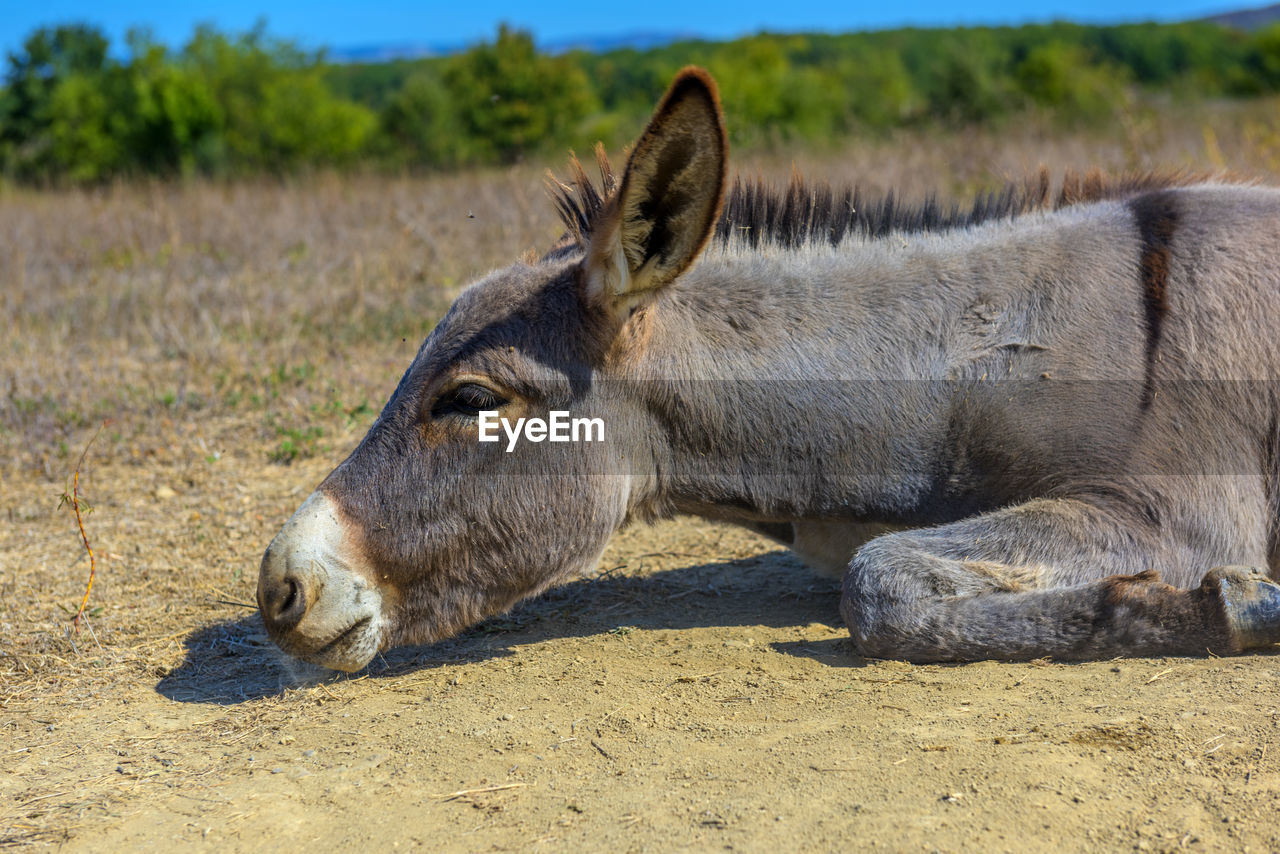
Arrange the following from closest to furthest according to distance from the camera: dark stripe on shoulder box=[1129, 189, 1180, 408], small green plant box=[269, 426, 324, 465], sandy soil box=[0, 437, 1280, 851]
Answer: sandy soil box=[0, 437, 1280, 851]
dark stripe on shoulder box=[1129, 189, 1180, 408]
small green plant box=[269, 426, 324, 465]

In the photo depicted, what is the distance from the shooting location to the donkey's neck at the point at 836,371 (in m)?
3.52

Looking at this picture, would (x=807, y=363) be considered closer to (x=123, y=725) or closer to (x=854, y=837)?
(x=854, y=837)

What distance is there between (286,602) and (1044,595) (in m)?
2.35

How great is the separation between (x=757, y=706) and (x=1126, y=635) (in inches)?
45.4

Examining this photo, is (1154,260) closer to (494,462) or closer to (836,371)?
(836,371)

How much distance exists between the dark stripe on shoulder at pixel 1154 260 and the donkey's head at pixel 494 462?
5.30 feet

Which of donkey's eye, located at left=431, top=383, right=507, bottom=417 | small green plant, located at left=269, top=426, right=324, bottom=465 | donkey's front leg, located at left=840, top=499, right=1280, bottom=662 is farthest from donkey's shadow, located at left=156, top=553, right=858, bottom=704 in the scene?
small green plant, located at left=269, top=426, right=324, bottom=465

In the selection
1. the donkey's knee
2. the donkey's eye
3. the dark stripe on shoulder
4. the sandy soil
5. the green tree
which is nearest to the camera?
the sandy soil

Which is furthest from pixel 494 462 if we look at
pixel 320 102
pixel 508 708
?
pixel 320 102

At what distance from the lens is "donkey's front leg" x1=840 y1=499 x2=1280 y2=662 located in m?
3.09

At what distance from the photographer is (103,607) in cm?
420

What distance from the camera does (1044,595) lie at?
125 inches

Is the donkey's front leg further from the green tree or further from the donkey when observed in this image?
the green tree

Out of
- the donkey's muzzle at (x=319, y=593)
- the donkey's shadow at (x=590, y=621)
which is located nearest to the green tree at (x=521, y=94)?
the donkey's shadow at (x=590, y=621)
